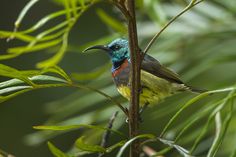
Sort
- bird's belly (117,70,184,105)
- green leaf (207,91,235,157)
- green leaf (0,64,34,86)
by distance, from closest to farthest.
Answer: green leaf (207,91,235,157) < green leaf (0,64,34,86) < bird's belly (117,70,184,105)

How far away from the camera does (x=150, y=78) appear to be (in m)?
1.93

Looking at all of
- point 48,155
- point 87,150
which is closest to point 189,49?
point 87,150

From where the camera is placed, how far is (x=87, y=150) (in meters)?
1.02

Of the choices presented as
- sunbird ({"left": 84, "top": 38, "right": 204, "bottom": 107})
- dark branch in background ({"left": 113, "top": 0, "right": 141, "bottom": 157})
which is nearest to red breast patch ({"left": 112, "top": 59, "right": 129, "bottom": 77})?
sunbird ({"left": 84, "top": 38, "right": 204, "bottom": 107})

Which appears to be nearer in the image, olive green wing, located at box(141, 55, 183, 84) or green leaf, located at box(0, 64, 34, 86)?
green leaf, located at box(0, 64, 34, 86)

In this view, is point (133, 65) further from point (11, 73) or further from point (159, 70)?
point (159, 70)

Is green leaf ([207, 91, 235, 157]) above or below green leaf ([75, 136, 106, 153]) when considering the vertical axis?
above

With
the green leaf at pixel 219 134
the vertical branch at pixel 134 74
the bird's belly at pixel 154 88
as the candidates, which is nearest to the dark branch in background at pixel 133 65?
the vertical branch at pixel 134 74

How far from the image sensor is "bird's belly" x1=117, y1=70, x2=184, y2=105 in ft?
6.04

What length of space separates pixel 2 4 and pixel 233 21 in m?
3.19

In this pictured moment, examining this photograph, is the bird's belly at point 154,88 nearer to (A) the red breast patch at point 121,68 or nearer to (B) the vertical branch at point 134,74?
(A) the red breast patch at point 121,68

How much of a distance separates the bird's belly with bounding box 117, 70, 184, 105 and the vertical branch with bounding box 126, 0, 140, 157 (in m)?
0.74

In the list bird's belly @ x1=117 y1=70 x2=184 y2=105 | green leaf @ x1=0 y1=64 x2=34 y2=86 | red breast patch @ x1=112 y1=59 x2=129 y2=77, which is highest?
green leaf @ x1=0 y1=64 x2=34 y2=86

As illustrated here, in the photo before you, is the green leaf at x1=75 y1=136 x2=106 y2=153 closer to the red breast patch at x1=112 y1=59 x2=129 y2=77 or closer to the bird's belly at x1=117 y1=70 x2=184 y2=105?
the bird's belly at x1=117 y1=70 x2=184 y2=105
